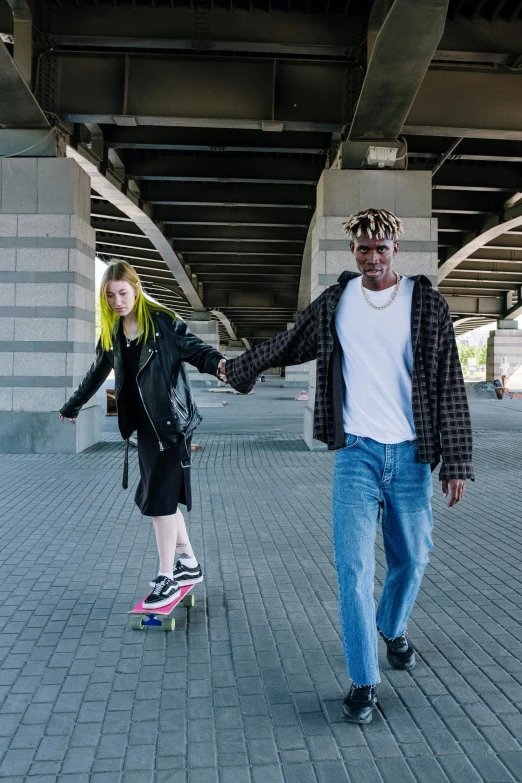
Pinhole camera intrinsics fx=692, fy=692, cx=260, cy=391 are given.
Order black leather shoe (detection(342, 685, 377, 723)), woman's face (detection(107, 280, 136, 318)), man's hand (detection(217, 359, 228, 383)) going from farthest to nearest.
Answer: woman's face (detection(107, 280, 136, 318)) < man's hand (detection(217, 359, 228, 383)) < black leather shoe (detection(342, 685, 377, 723))

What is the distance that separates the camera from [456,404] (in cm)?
319

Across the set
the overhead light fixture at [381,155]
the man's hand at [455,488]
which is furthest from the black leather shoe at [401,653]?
the overhead light fixture at [381,155]

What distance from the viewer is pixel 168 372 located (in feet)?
13.2

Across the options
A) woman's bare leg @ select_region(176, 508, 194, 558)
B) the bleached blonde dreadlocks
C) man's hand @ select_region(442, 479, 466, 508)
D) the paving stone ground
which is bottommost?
the paving stone ground

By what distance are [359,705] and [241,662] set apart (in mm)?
828

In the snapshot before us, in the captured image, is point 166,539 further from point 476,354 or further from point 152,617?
point 476,354

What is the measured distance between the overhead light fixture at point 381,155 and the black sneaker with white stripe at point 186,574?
8.71 metres

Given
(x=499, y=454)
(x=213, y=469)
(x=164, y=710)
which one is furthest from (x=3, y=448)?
(x=164, y=710)

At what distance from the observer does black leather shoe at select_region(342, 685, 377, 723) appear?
3061 millimetres

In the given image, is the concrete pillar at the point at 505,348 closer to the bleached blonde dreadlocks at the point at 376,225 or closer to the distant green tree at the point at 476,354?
the bleached blonde dreadlocks at the point at 376,225

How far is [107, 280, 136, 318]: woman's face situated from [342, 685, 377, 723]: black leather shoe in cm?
234

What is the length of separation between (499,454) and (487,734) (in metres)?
9.47

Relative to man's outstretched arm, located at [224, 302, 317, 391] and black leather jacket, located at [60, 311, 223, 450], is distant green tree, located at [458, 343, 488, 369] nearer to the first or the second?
black leather jacket, located at [60, 311, 223, 450]

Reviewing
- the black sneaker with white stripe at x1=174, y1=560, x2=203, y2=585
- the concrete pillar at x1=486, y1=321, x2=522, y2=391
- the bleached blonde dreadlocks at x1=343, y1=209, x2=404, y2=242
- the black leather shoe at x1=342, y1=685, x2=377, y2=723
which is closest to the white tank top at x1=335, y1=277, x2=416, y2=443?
the bleached blonde dreadlocks at x1=343, y1=209, x2=404, y2=242
